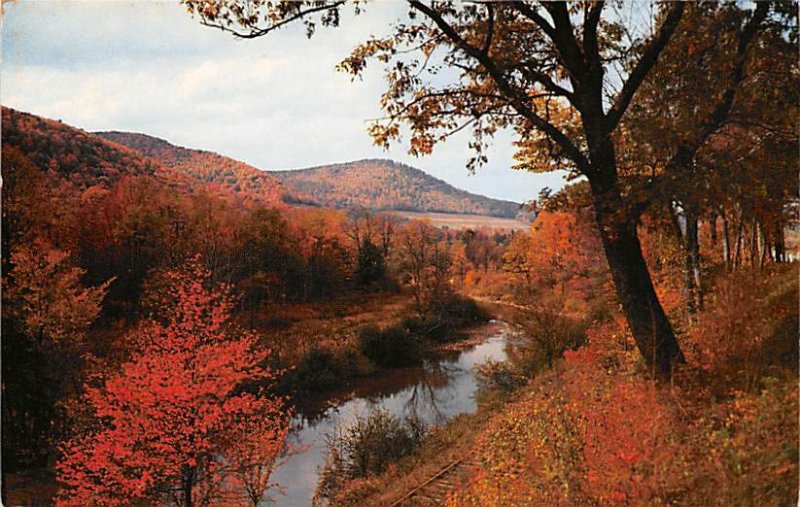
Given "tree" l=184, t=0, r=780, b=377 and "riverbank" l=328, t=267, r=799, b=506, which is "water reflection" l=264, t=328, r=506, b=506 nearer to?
"riverbank" l=328, t=267, r=799, b=506

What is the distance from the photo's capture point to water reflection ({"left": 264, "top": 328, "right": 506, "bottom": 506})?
8484 millimetres

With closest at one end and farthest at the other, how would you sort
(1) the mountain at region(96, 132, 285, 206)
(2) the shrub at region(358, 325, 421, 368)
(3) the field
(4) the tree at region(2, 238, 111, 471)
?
1. (4) the tree at region(2, 238, 111, 471)
2. (1) the mountain at region(96, 132, 285, 206)
3. (3) the field
4. (2) the shrub at region(358, 325, 421, 368)

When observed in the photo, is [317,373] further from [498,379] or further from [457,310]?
[498,379]

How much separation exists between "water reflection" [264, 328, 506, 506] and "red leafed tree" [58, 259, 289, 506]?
0.53m

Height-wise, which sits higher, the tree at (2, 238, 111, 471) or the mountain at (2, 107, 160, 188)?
the mountain at (2, 107, 160, 188)

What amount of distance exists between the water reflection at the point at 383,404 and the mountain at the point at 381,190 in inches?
146

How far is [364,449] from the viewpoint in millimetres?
8695

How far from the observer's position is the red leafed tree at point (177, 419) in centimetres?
707

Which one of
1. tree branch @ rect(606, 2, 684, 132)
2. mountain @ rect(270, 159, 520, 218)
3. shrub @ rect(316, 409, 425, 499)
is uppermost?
tree branch @ rect(606, 2, 684, 132)

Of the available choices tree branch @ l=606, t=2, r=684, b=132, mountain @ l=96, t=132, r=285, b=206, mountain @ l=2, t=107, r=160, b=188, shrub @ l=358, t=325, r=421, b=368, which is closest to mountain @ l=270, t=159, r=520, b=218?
mountain @ l=96, t=132, r=285, b=206

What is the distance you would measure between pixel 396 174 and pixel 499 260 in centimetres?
411

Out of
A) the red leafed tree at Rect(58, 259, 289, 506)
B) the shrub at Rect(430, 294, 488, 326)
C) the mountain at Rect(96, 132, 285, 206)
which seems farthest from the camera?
the shrub at Rect(430, 294, 488, 326)

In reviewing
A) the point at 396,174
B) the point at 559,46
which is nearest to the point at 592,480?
the point at 559,46

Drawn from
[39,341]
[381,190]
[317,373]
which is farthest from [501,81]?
[317,373]
